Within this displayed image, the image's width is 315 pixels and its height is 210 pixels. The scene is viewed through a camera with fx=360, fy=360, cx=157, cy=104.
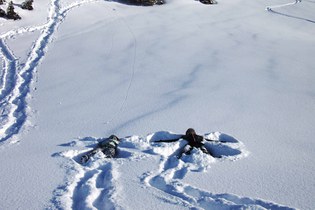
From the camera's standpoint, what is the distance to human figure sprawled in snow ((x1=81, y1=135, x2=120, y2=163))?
4.55 m

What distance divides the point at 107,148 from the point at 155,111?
57.7 inches

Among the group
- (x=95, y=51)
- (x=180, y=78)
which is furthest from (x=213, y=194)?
(x=95, y=51)

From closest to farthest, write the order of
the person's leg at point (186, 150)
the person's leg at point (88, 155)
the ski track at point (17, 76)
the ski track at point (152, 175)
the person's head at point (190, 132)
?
the ski track at point (152, 175) < the person's leg at point (88, 155) < the person's leg at point (186, 150) < the person's head at point (190, 132) < the ski track at point (17, 76)

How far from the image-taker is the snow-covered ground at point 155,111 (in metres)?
3.88

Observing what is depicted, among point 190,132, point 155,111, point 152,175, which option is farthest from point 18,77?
point 152,175

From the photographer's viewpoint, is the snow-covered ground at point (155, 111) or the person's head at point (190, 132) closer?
the snow-covered ground at point (155, 111)

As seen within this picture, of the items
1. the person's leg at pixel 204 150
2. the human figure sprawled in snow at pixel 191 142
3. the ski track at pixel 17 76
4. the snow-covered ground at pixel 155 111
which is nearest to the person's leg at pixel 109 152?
the snow-covered ground at pixel 155 111

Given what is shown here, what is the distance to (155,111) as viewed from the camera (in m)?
5.93

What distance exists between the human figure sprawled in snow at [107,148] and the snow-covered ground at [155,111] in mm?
111

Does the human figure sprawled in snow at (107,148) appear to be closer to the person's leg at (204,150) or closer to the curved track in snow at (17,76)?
the person's leg at (204,150)

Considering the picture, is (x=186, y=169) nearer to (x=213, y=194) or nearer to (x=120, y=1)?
(x=213, y=194)

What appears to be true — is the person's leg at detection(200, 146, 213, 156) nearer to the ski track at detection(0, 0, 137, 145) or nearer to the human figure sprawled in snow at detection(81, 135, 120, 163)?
the human figure sprawled in snow at detection(81, 135, 120, 163)

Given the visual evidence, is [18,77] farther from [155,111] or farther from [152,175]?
[152,175]

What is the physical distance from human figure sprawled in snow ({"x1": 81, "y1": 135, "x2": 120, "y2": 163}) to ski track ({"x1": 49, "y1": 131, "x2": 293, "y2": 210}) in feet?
0.25
